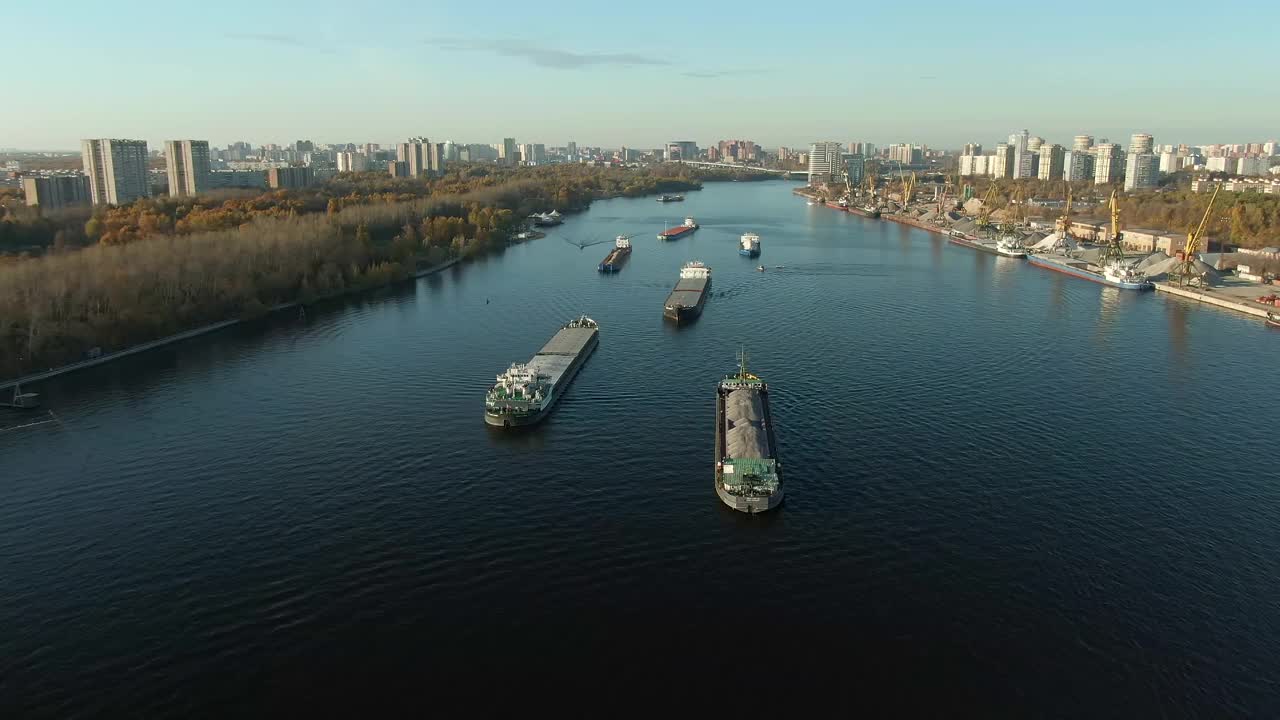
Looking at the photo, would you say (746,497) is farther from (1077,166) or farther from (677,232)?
(1077,166)

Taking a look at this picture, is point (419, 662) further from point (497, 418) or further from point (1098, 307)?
point (1098, 307)

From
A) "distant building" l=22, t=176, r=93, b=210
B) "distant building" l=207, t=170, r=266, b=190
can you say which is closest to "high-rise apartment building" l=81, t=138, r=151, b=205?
"distant building" l=22, t=176, r=93, b=210

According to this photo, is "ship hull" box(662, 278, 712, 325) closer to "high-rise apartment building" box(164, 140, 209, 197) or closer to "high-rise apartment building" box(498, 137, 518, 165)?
"high-rise apartment building" box(164, 140, 209, 197)

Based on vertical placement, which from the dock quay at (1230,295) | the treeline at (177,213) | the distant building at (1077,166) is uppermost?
the distant building at (1077,166)

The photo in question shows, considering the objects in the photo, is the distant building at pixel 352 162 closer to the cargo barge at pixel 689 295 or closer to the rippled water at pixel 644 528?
the cargo barge at pixel 689 295

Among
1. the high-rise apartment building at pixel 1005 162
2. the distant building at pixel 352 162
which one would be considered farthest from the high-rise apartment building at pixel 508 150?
the high-rise apartment building at pixel 1005 162

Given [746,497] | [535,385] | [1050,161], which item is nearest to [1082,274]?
[535,385]

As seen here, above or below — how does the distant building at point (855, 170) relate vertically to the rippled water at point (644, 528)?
above
